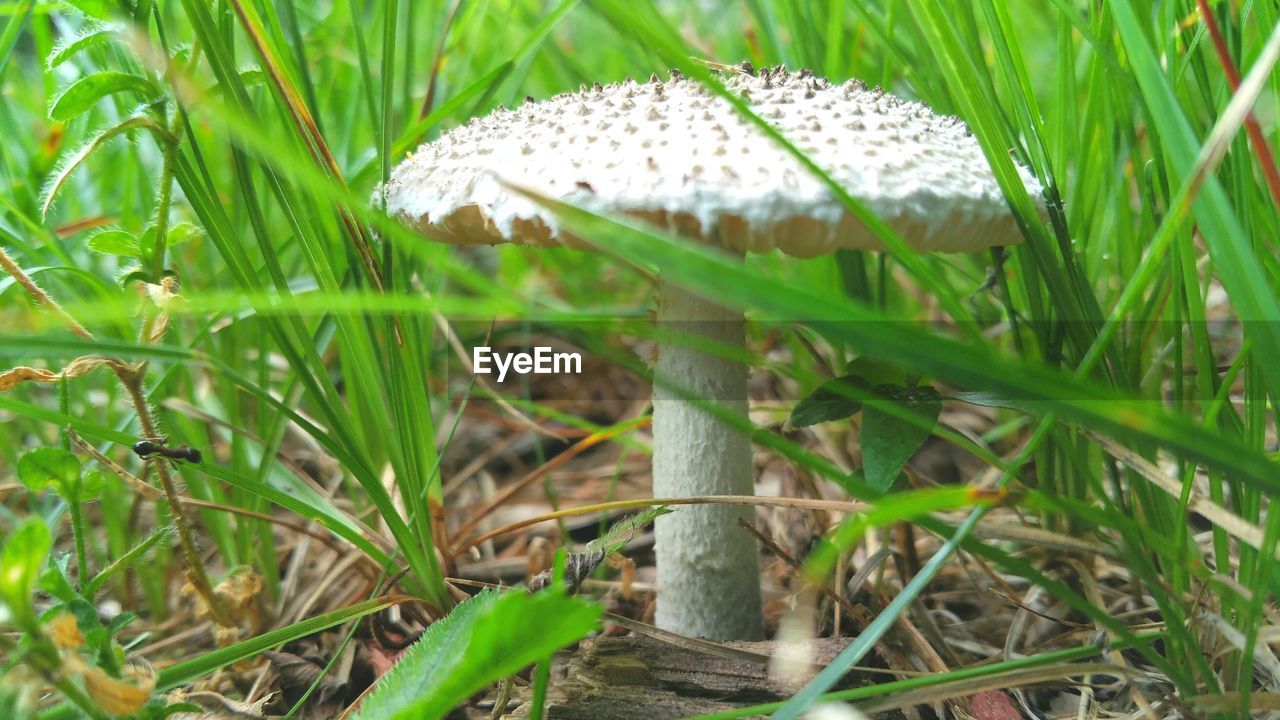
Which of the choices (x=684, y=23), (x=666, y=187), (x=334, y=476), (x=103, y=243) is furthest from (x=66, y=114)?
(x=684, y=23)

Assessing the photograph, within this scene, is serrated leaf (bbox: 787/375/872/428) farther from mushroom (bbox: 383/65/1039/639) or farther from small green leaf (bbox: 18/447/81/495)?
small green leaf (bbox: 18/447/81/495)

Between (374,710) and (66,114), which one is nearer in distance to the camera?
→ (374,710)

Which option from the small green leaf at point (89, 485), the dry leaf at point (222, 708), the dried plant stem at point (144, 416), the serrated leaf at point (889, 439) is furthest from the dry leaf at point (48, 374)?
the serrated leaf at point (889, 439)

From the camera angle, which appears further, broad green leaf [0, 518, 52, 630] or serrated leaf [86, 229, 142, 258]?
serrated leaf [86, 229, 142, 258]

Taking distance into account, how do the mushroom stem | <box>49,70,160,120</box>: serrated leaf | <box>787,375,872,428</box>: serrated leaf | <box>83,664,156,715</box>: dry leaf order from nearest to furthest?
1. <box>83,664,156,715</box>: dry leaf
2. <box>49,70,160,120</box>: serrated leaf
3. <box>787,375,872,428</box>: serrated leaf
4. the mushroom stem

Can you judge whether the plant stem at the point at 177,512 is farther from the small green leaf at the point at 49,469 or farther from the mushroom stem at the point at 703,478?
the mushroom stem at the point at 703,478

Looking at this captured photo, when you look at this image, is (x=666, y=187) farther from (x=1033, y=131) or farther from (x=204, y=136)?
(x=204, y=136)

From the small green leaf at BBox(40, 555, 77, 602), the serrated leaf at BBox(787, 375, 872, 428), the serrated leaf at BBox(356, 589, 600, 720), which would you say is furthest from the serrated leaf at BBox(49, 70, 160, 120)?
the serrated leaf at BBox(787, 375, 872, 428)
